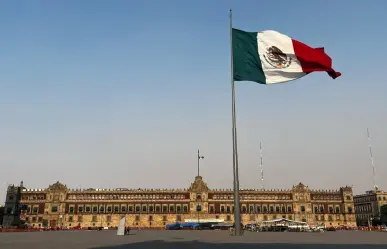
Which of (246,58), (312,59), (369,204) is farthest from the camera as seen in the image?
(369,204)

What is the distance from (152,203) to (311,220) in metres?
51.0

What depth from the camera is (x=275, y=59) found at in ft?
70.0

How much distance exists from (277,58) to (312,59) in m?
2.03

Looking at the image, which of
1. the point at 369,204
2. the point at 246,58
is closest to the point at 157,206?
the point at 369,204

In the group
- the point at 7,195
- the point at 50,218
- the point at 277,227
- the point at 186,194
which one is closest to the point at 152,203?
the point at 186,194

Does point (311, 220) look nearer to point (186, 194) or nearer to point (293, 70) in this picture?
point (186, 194)

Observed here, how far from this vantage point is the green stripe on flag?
21.1 m

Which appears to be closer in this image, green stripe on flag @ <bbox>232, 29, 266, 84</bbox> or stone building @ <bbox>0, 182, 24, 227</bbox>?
green stripe on flag @ <bbox>232, 29, 266, 84</bbox>

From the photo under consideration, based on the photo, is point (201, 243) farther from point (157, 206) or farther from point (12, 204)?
point (12, 204)

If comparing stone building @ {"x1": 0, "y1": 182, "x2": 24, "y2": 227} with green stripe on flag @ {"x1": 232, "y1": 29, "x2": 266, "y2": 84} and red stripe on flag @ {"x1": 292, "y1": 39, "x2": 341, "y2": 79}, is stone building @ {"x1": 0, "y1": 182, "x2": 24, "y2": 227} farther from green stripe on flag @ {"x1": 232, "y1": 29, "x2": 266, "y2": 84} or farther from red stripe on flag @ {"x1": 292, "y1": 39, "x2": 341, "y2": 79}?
red stripe on flag @ {"x1": 292, "y1": 39, "x2": 341, "y2": 79}

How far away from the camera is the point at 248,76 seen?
21062 millimetres

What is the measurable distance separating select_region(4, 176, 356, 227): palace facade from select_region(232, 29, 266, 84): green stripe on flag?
94.9 metres

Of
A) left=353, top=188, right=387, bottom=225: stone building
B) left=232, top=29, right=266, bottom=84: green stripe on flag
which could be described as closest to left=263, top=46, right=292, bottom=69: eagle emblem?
left=232, top=29, right=266, bottom=84: green stripe on flag

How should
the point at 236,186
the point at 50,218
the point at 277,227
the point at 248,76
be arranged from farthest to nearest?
the point at 50,218 < the point at 277,227 < the point at 248,76 < the point at 236,186
